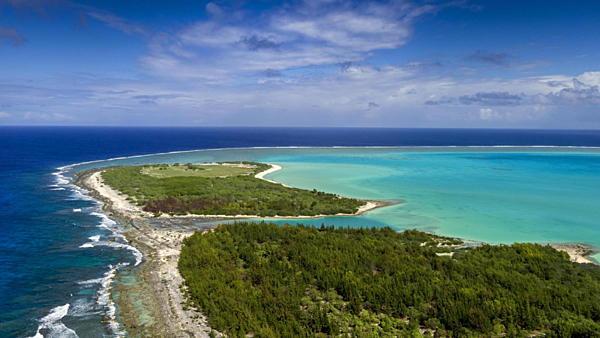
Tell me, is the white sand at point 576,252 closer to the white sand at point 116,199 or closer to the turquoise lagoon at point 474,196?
the turquoise lagoon at point 474,196

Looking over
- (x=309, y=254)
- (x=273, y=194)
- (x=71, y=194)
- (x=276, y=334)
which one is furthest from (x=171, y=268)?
(x=71, y=194)

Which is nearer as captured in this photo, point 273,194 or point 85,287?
point 85,287

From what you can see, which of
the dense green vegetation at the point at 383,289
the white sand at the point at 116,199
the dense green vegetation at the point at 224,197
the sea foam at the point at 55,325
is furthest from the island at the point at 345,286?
the dense green vegetation at the point at 224,197

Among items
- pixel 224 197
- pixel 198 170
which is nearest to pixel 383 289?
pixel 224 197

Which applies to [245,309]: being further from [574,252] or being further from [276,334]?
[574,252]

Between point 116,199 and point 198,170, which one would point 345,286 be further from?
point 198,170
